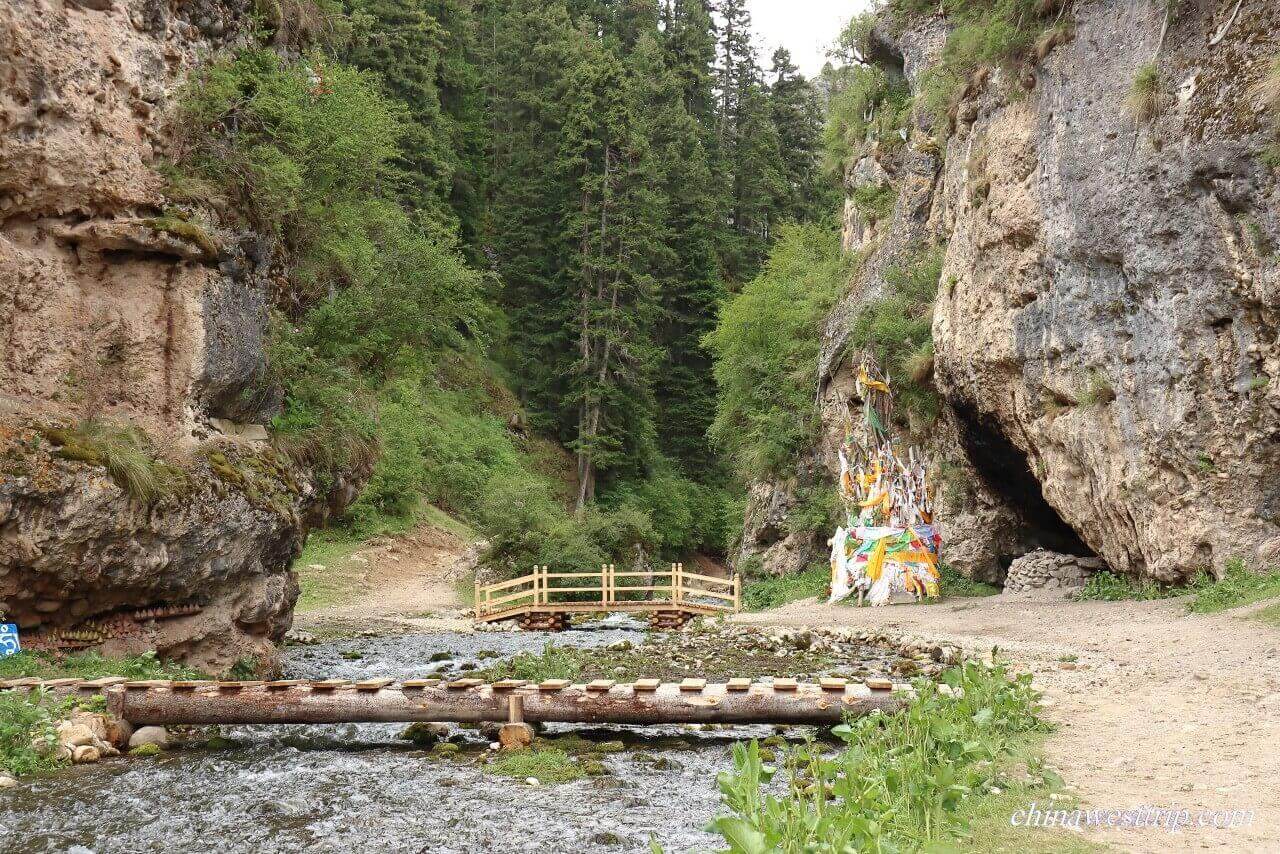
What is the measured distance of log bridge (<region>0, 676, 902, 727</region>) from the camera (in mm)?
8742

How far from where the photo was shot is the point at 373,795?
7285 mm

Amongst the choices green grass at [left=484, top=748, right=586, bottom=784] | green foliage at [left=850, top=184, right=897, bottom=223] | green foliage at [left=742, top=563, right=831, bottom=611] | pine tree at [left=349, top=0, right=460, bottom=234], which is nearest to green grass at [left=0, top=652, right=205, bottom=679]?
green grass at [left=484, top=748, right=586, bottom=784]

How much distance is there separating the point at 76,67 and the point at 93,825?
916 centimetres

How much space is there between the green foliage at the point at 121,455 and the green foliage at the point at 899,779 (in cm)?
767

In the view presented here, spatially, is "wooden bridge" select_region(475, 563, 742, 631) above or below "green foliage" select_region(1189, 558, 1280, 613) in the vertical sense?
below

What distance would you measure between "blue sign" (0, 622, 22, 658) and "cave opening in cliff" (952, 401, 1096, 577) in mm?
18044

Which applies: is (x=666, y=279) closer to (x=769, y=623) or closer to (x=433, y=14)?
(x=433, y=14)

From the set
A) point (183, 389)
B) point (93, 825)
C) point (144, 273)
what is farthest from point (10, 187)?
point (93, 825)

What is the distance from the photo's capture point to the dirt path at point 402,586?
23.4 meters

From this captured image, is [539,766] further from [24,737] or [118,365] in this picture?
[118,365]

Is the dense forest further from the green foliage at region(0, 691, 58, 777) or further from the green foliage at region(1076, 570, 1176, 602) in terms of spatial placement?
the green foliage at region(1076, 570, 1176, 602)

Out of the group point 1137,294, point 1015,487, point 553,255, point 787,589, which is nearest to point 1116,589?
point 1015,487

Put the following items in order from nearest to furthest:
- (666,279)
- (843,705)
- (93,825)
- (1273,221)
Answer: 1. (93,825)
2. (843,705)
3. (1273,221)
4. (666,279)

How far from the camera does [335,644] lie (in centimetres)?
1830
